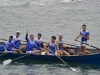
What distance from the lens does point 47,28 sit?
39.1 metres

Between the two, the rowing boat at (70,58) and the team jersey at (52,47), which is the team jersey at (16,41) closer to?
the rowing boat at (70,58)

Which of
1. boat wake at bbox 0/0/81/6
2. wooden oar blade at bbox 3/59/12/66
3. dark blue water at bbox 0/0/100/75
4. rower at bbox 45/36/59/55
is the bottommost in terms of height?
wooden oar blade at bbox 3/59/12/66

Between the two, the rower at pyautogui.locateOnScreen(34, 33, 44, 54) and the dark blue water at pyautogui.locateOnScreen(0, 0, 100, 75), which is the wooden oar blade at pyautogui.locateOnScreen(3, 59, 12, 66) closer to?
the rower at pyautogui.locateOnScreen(34, 33, 44, 54)

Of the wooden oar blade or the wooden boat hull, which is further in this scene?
the wooden oar blade

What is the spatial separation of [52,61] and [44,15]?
59.4 ft

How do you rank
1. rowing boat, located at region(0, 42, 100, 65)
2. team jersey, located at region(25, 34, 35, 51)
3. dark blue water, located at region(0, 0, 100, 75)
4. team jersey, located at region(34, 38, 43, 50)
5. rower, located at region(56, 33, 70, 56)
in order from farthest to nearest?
A: 1. dark blue water, located at region(0, 0, 100, 75)
2. team jersey, located at region(34, 38, 43, 50)
3. team jersey, located at region(25, 34, 35, 51)
4. rower, located at region(56, 33, 70, 56)
5. rowing boat, located at region(0, 42, 100, 65)

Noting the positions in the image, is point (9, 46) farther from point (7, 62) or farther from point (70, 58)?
point (70, 58)

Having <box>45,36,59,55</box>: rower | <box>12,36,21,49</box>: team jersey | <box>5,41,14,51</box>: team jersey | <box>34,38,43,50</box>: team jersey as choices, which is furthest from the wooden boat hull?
<box>34,38,43,50</box>: team jersey

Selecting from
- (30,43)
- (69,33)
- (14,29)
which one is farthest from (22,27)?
(30,43)

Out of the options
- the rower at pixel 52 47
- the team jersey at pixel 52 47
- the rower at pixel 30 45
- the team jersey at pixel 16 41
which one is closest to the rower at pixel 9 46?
the team jersey at pixel 16 41

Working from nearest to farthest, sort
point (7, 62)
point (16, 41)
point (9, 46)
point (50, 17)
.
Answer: point (7, 62) < point (9, 46) < point (16, 41) < point (50, 17)

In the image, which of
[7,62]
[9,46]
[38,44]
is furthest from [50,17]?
[7,62]

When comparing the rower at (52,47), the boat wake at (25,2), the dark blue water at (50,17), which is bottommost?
the rower at (52,47)

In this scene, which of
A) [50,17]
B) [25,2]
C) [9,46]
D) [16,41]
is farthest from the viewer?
[25,2]
